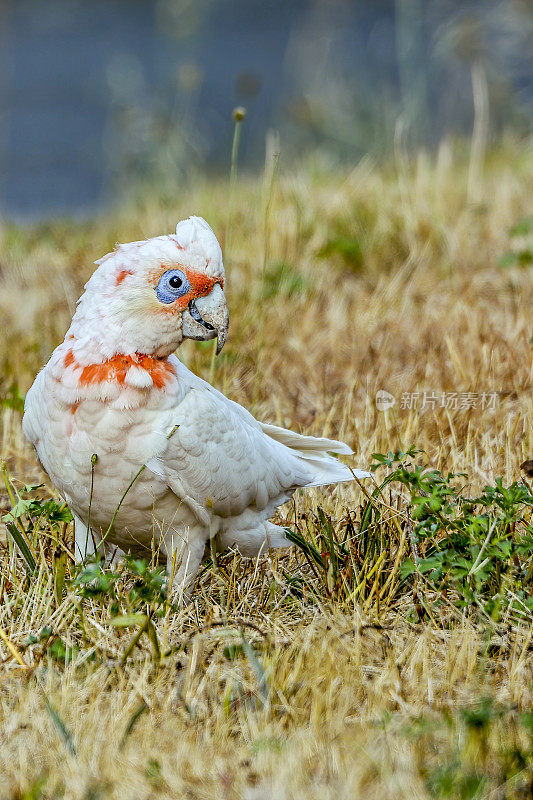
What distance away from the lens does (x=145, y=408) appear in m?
2.47

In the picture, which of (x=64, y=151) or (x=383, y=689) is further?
(x=64, y=151)

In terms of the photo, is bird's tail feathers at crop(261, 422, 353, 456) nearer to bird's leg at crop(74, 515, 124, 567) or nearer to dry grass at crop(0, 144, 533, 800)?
dry grass at crop(0, 144, 533, 800)

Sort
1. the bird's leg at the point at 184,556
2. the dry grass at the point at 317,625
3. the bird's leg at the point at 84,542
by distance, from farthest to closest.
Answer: the bird's leg at the point at 84,542 → the bird's leg at the point at 184,556 → the dry grass at the point at 317,625

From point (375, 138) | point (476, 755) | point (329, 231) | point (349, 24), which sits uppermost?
point (349, 24)

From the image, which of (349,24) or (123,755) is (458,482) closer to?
(123,755)

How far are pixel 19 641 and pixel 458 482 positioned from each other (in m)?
1.47

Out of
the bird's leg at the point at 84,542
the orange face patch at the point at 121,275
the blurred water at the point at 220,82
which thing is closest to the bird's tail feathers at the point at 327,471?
the bird's leg at the point at 84,542

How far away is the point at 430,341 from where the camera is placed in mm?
4207

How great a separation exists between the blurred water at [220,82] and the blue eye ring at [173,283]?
10.5ft

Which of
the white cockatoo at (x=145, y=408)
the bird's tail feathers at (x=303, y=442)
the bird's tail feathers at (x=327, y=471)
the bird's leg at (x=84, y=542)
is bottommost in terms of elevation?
the bird's leg at (x=84, y=542)

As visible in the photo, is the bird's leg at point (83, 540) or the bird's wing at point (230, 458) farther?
the bird's leg at point (83, 540)

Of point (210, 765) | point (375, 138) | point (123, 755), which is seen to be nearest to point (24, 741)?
point (123, 755)

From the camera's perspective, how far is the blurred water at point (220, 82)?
6.70 metres

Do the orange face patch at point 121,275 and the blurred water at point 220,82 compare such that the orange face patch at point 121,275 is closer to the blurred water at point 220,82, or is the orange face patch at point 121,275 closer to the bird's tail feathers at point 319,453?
the bird's tail feathers at point 319,453
